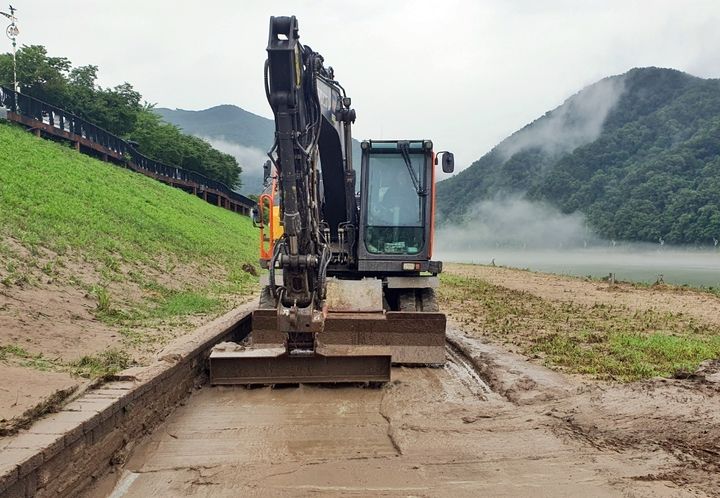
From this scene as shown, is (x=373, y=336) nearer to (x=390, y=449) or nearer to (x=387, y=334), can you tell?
(x=387, y=334)

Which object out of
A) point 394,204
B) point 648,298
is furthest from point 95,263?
point 648,298

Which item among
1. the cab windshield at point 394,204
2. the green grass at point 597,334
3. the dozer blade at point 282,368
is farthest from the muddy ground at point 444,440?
the cab windshield at point 394,204

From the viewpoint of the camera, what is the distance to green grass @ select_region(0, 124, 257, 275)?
12812mm

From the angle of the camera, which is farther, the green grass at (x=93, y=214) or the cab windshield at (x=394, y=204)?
the green grass at (x=93, y=214)

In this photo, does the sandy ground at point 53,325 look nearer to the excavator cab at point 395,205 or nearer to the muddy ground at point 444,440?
the muddy ground at point 444,440

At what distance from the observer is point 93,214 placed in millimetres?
15859

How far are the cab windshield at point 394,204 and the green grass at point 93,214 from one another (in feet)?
18.8

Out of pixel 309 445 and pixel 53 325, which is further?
pixel 53 325

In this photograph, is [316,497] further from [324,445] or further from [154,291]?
[154,291]

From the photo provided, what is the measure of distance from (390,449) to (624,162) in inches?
3252

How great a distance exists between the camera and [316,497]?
4125 mm

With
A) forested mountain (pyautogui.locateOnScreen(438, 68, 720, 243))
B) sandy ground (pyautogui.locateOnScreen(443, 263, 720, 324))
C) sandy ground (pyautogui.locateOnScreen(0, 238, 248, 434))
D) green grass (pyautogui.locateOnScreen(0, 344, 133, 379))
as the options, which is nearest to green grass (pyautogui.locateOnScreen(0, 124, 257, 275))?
sandy ground (pyautogui.locateOnScreen(0, 238, 248, 434))

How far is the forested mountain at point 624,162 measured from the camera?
211ft

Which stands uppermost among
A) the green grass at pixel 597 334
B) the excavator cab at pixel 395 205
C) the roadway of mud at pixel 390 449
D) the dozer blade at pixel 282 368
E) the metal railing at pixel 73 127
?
the metal railing at pixel 73 127
